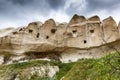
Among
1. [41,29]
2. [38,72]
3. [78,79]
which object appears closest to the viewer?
[78,79]

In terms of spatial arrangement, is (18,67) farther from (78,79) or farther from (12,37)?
(78,79)

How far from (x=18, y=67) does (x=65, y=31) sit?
751 centimetres

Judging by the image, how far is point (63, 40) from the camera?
31.2 meters

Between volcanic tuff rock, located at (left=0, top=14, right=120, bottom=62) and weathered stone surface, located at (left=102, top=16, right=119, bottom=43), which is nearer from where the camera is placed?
weathered stone surface, located at (left=102, top=16, right=119, bottom=43)

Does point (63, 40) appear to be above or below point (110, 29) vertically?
below

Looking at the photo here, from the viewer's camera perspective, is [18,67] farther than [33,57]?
No

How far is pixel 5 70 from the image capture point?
2583 centimetres

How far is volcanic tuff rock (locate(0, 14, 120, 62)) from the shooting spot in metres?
30.7

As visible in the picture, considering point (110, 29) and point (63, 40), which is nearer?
point (110, 29)

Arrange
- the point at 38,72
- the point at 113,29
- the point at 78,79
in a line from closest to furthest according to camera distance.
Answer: the point at 78,79 < the point at 38,72 < the point at 113,29

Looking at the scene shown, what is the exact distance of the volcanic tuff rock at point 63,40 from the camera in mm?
30656

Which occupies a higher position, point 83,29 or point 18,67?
point 83,29

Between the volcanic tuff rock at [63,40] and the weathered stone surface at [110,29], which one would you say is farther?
the volcanic tuff rock at [63,40]

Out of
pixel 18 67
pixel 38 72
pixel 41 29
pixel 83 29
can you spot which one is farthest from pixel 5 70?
pixel 83 29
